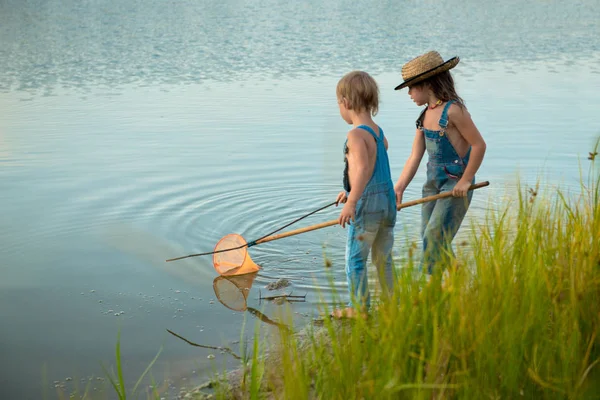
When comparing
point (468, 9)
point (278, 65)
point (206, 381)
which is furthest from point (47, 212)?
point (468, 9)

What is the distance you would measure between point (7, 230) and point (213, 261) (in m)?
1.97

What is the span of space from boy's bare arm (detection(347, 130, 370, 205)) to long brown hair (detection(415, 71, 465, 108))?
2.14 feet

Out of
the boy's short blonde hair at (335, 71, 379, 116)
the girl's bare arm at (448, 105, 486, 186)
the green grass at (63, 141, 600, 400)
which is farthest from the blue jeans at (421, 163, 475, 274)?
the green grass at (63, 141, 600, 400)

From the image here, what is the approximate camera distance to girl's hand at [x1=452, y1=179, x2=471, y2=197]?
466cm

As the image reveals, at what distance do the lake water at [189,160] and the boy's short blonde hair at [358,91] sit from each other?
1.04m

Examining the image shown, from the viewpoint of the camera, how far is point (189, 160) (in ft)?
30.0

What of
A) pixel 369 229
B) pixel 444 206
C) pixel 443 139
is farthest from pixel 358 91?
pixel 444 206

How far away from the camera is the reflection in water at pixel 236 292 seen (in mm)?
5047

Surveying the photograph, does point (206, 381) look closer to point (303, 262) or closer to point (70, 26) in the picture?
point (303, 262)

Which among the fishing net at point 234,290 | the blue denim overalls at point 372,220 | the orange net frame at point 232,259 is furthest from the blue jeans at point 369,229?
the orange net frame at point 232,259

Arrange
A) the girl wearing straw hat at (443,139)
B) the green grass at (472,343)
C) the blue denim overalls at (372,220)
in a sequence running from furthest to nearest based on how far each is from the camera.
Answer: the girl wearing straw hat at (443,139), the blue denim overalls at (372,220), the green grass at (472,343)

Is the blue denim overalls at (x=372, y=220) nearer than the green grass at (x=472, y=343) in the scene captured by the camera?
No

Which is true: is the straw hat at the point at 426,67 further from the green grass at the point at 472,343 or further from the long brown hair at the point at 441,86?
the green grass at the point at 472,343

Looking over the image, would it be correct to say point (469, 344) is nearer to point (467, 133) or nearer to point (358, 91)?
point (358, 91)
